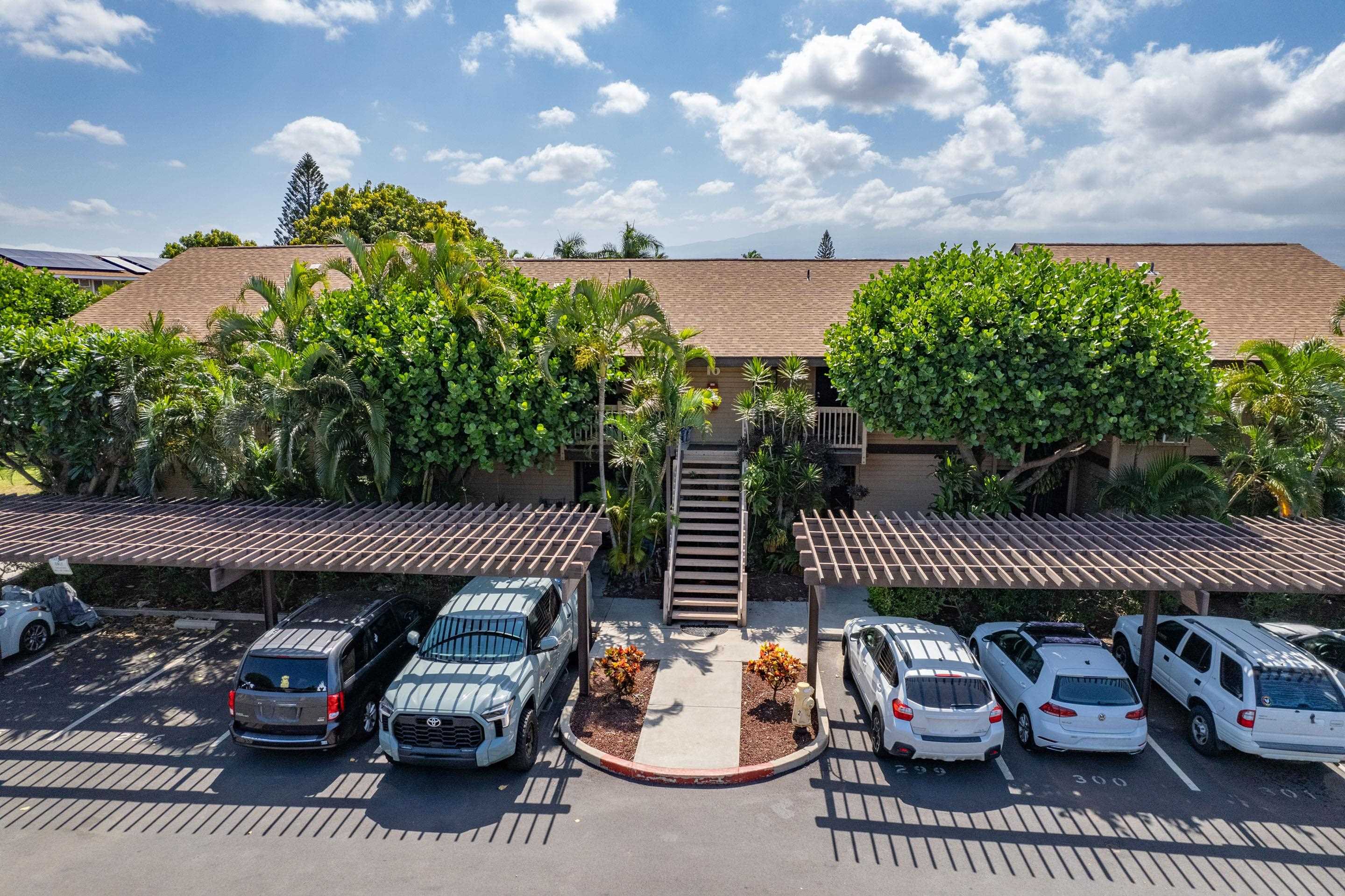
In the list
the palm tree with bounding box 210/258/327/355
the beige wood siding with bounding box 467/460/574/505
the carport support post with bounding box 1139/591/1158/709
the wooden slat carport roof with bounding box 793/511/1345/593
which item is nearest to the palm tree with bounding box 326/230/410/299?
the palm tree with bounding box 210/258/327/355

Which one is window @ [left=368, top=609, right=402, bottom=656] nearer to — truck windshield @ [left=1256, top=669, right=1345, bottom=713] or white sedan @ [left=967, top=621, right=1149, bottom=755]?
white sedan @ [left=967, top=621, right=1149, bottom=755]

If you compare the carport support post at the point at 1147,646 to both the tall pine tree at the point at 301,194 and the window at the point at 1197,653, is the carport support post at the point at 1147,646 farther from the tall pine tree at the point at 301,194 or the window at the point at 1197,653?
the tall pine tree at the point at 301,194

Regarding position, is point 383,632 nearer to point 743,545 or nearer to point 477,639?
point 477,639

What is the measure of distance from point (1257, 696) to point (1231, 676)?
17.7 inches

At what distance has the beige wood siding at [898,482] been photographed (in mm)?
19000

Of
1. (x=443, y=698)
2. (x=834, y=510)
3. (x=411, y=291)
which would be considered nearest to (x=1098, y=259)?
(x=834, y=510)

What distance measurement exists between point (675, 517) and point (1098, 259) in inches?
628

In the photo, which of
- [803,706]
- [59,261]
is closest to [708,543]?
[803,706]

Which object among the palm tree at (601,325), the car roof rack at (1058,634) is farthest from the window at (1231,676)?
the palm tree at (601,325)

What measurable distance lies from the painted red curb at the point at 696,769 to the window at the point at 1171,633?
5.88 metres

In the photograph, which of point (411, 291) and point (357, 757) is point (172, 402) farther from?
point (357, 757)

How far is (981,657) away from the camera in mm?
11875

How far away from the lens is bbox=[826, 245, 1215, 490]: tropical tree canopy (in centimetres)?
1407

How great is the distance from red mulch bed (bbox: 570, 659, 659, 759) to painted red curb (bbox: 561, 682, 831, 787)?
173mm
